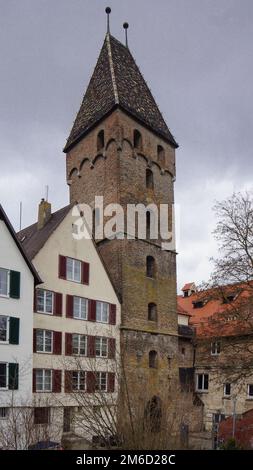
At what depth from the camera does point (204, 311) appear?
149ft

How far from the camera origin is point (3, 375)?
2477 cm

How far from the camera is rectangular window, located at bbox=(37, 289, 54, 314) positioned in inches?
1116

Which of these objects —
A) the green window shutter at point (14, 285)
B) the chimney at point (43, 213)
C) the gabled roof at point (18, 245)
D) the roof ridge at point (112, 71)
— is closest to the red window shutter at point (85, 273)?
the chimney at point (43, 213)

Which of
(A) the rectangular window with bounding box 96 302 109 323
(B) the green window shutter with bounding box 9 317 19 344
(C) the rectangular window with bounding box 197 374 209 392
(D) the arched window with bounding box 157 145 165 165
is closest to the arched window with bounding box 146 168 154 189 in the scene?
(D) the arched window with bounding box 157 145 165 165

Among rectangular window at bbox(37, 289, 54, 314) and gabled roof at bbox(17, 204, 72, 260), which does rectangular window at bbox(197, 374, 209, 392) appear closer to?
rectangular window at bbox(37, 289, 54, 314)

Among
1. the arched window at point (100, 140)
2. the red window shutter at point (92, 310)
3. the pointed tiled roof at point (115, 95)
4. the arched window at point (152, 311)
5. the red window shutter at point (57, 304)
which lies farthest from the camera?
the pointed tiled roof at point (115, 95)

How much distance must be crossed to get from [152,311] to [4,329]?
13.1 metres

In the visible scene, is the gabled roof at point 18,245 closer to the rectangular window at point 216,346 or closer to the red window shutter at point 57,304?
the red window shutter at point 57,304

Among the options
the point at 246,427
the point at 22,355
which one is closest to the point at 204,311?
the point at 246,427

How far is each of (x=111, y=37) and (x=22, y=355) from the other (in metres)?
29.6

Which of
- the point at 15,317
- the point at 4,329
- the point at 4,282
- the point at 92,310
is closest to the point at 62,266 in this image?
the point at 92,310

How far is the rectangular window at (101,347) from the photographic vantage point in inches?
1224

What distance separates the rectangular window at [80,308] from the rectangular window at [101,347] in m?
1.72

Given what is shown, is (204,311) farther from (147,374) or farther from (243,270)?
(243,270)
